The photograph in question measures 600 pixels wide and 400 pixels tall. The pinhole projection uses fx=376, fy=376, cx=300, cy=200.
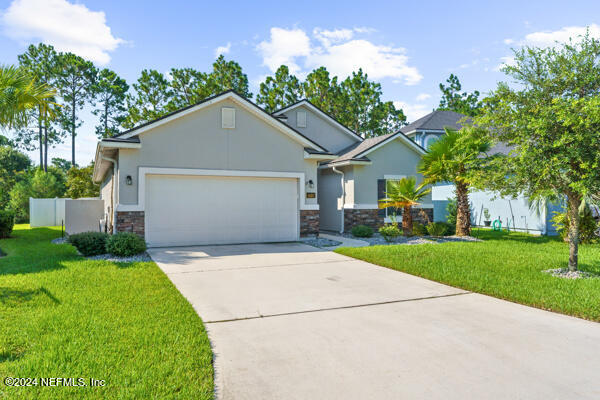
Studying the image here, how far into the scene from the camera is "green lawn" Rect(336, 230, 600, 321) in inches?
226

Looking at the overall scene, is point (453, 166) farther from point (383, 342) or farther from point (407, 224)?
point (383, 342)

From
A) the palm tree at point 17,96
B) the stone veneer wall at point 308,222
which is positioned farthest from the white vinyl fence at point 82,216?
the stone veneer wall at point 308,222

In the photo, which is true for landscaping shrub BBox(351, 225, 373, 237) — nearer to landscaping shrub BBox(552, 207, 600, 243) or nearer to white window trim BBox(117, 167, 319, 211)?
white window trim BBox(117, 167, 319, 211)

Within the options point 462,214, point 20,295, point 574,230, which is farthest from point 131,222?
point 462,214

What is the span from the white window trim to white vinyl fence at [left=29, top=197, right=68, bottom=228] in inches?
499

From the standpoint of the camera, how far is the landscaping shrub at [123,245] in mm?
9258

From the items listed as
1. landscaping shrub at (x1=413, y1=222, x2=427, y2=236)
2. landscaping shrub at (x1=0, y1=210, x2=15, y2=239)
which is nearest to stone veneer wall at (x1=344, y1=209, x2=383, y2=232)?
landscaping shrub at (x1=413, y1=222, x2=427, y2=236)

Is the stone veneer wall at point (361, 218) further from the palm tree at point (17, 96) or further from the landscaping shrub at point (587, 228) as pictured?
the palm tree at point (17, 96)

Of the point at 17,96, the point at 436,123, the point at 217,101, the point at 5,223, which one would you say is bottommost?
the point at 5,223

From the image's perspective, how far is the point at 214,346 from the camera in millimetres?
4055

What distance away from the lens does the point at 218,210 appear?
39.6 feet

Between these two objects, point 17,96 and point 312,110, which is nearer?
point 17,96

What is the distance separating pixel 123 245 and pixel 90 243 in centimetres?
90

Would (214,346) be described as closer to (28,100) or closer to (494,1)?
(28,100)
